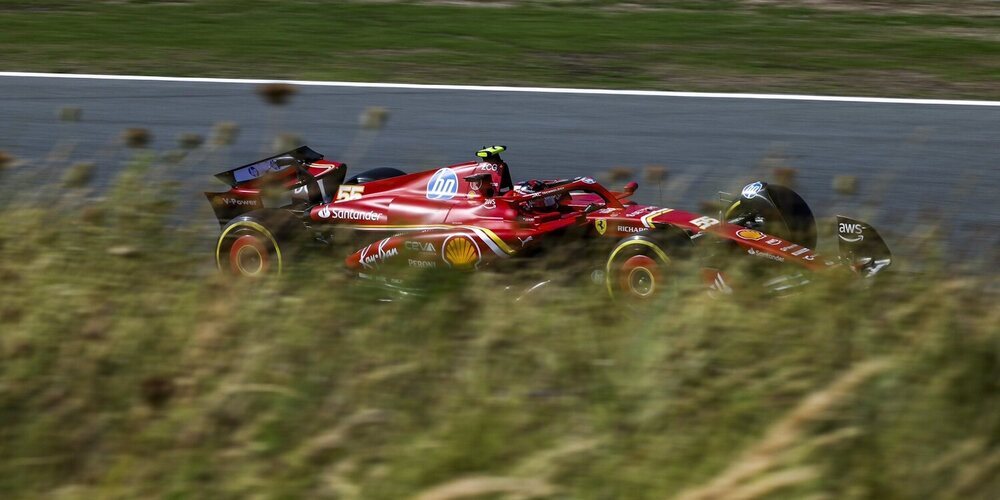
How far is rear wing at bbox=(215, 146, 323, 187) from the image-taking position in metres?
6.74

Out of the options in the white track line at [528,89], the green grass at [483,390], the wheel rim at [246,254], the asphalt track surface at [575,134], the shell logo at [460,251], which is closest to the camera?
the green grass at [483,390]

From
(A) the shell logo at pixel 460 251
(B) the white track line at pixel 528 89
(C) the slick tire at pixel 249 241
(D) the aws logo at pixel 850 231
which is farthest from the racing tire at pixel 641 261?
(B) the white track line at pixel 528 89

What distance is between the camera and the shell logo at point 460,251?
5996mm

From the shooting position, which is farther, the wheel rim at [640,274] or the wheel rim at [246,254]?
the wheel rim at [246,254]

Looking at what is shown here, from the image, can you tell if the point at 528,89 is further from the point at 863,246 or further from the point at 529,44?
the point at 863,246

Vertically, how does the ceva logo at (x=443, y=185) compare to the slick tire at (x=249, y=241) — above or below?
above

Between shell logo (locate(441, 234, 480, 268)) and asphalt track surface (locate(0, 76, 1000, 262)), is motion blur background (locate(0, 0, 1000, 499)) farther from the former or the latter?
asphalt track surface (locate(0, 76, 1000, 262))

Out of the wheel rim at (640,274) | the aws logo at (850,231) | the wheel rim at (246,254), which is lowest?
the wheel rim at (246,254)

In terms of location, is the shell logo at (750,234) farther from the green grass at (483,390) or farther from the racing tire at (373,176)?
the racing tire at (373,176)

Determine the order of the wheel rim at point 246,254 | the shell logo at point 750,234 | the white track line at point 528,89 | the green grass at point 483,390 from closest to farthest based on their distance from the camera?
1. the green grass at point 483,390
2. the shell logo at point 750,234
3. the wheel rim at point 246,254
4. the white track line at point 528,89

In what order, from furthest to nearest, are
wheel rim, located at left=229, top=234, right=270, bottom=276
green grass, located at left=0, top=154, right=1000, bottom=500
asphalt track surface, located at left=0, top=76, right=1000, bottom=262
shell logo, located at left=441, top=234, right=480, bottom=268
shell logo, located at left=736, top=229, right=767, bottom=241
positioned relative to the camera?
asphalt track surface, located at left=0, top=76, right=1000, bottom=262
wheel rim, located at left=229, top=234, right=270, bottom=276
shell logo, located at left=441, top=234, right=480, bottom=268
shell logo, located at left=736, top=229, right=767, bottom=241
green grass, located at left=0, top=154, right=1000, bottom=500

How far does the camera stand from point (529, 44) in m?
13.9

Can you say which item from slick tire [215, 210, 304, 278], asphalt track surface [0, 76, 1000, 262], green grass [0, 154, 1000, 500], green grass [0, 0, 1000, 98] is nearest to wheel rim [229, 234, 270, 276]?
slick tire [215, 210, 304, 278]

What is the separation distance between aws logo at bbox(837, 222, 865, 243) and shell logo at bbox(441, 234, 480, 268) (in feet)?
5.92
